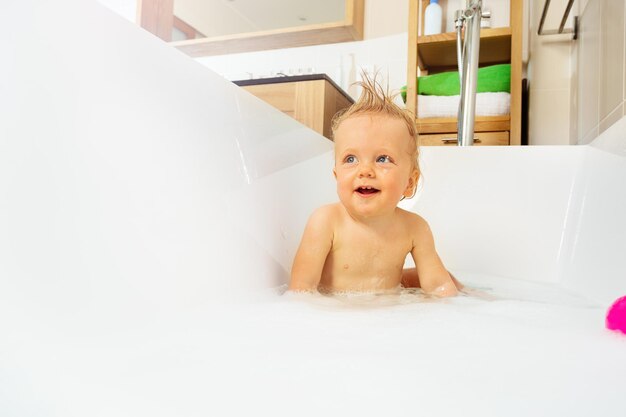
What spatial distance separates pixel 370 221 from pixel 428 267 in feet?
0.52

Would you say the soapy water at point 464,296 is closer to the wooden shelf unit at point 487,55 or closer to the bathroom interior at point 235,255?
the bathroom interior at point 235,255

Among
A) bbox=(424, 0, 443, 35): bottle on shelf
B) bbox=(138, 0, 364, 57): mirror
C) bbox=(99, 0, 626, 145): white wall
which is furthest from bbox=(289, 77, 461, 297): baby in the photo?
bbox=(138, 0, 364, 57): mirror

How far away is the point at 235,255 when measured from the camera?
905mm

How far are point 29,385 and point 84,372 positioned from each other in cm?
5

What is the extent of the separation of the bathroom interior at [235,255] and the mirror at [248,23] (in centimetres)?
113

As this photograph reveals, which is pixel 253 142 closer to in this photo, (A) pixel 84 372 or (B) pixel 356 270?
(B) pixel 356 270

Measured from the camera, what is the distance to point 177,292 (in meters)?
0.72

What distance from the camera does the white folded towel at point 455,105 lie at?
1.94 meters

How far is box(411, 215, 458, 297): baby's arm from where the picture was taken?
107 centimetres

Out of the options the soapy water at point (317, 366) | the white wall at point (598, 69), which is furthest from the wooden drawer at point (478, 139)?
the soapy water at point (317, 366)

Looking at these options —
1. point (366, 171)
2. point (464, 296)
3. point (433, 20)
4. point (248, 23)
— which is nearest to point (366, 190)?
point (366, 171)

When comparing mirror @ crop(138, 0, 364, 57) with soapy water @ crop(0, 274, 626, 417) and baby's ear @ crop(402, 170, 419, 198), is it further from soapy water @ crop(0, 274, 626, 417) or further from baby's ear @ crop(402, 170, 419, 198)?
soapy water @ crop(0, 274, 626, 417)

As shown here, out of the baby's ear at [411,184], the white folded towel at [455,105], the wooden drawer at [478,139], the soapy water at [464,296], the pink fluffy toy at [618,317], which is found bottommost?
the soapy water at [464,296]

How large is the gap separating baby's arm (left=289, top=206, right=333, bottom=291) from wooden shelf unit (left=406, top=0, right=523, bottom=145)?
1.07m
